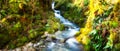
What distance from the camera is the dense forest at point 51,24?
7.16 metres

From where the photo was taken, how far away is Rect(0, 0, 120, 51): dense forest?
7.16 meters

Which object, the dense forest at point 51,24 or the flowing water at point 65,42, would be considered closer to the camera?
the dense forest at point 51,24

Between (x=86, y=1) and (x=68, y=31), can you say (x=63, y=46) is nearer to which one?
(x=68, y=31)

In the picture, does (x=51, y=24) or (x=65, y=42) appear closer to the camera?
(x=65, y=42)

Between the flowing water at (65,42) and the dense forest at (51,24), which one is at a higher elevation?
the dense forest at (51,24)

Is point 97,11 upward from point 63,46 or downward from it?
upward

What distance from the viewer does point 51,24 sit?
10312 millimetres

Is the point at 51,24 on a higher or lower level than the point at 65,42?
higher

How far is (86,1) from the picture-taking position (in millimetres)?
10297

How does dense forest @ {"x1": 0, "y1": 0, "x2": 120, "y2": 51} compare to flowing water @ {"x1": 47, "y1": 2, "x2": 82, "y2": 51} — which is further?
flowing water @ {"x1": 47, "y1": 2, "x2": 82, "y2": 51}

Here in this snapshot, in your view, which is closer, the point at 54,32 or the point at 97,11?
the point at 97,11

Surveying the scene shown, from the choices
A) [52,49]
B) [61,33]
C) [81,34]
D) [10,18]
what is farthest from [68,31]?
[10,18]

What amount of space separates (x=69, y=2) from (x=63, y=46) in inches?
243

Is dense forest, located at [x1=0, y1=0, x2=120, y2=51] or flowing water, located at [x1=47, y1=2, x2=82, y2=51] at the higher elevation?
dense forest, located at [x1=0, y1=0, x2=120, y2=51]
